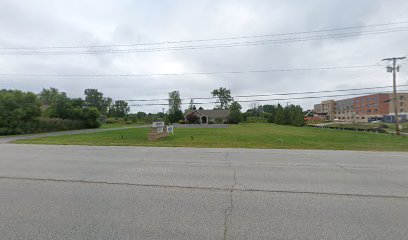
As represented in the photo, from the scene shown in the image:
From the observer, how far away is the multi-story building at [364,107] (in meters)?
88.8

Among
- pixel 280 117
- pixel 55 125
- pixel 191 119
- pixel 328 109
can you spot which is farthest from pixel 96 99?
pixel 328 109

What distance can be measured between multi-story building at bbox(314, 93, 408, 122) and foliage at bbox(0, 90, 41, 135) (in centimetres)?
9782

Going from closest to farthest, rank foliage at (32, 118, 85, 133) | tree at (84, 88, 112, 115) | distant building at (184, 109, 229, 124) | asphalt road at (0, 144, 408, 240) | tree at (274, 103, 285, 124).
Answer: asphalt road at (0, 144, 408, 240) → foliage at (32, 118, 85, 133) → tree at (274, 103, 285, 124) → distant building at (184, 109, 229, 124) → tree at (84, 88, 112, 115)

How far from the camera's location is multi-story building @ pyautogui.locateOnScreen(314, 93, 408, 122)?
88.8 metres

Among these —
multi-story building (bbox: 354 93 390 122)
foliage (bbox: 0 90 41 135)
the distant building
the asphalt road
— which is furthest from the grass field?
multi-story building (bbox: 354 93 390 122)

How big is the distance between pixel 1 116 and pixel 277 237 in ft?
108

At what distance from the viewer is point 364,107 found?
3868 inches

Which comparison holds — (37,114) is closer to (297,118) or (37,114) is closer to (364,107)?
(297,118)

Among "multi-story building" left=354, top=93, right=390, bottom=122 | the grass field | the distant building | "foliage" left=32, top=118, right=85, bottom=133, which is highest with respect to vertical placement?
"multi-story building" left=354, top=93, right=390, bottom=122

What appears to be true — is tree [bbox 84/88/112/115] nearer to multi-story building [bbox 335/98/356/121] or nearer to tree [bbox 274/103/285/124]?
tree [bbox 274/103/285/124]

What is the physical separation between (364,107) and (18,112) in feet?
413

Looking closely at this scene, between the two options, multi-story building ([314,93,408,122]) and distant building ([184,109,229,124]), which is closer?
distant building ([184,109,229,124])

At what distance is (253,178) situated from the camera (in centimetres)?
545

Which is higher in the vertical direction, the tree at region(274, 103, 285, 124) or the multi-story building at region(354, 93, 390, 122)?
the multi-story building at region(354, 93, 390, 122)
